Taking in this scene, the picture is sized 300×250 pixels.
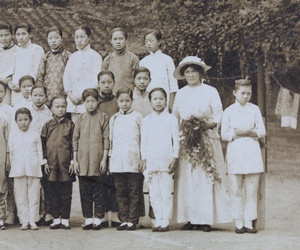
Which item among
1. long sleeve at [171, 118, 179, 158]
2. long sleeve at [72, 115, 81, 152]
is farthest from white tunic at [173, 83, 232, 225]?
long sleeve at [72, 115, 81, 152]

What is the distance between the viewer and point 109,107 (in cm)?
624

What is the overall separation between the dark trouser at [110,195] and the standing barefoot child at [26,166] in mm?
668

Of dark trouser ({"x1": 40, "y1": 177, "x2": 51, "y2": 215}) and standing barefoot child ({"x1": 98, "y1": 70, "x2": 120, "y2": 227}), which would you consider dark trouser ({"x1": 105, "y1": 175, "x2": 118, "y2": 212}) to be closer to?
standing barefoot child ({"x1": 98, "y1": 70, "x2": 120, "y2": 227})

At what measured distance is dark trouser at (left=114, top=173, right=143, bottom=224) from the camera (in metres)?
5.87

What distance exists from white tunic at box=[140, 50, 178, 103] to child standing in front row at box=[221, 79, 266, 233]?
0.91 m

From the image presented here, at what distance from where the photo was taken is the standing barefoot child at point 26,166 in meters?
6.01

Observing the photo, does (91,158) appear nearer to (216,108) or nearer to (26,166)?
(26,166)

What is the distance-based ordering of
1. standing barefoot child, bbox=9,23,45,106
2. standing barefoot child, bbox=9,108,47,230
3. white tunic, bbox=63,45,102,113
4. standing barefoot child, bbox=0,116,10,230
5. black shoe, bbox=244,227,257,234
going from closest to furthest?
black shoe, bbox=244,227,257,234 → standing barefoot child, bbox=9,108,47,230 → standing barefoot child, bbox=0,116,10,230 → white tunic, bbox=63,45,102,113 → standing barefoot child, bbox=9,23,45,106

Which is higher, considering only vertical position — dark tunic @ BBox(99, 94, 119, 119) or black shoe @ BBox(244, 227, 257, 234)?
dark tunic @ BBox(99, 94, 119, 119)

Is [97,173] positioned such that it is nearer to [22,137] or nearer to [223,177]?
[22,137]

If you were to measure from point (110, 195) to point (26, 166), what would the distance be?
2.91ft

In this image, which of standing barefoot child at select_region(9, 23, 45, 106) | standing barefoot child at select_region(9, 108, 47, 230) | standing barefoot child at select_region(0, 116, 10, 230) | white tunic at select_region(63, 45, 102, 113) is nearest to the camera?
standing barefoot child at select_region(9, 108, 47, 230)

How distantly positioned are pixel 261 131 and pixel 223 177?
0.58m

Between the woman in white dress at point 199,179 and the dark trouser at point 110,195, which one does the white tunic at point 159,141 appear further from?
the dark trouser at point 110,195
